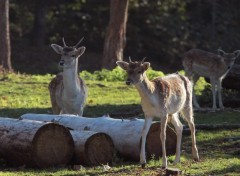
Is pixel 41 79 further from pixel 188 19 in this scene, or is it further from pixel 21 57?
pixel 188 19

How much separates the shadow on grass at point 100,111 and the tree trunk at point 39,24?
21.0 meters

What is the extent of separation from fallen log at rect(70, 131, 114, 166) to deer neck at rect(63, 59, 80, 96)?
2.81m

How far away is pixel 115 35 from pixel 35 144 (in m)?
17.2

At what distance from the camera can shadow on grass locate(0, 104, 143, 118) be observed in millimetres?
16625

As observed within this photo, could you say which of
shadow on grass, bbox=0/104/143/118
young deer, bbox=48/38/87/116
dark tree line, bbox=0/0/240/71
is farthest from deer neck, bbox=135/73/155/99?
dark tree line, bbox=0/0/240/71

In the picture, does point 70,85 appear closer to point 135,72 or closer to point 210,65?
point 135,72

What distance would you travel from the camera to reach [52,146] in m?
11.1

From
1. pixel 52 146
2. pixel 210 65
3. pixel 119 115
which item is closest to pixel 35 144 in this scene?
pixel 52 146

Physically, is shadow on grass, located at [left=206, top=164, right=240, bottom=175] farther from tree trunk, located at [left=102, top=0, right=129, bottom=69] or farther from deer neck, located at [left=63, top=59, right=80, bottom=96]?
tree trunk, located at [left=102, top=0, right=129, bottom=69]

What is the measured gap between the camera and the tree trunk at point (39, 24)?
38469 millimetres

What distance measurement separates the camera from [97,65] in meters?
36.3

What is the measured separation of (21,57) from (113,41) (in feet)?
35.0

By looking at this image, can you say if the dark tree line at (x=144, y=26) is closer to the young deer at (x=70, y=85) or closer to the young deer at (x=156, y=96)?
the young deer at (x=70, y=85)

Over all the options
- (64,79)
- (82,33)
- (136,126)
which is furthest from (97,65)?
(136,126)
